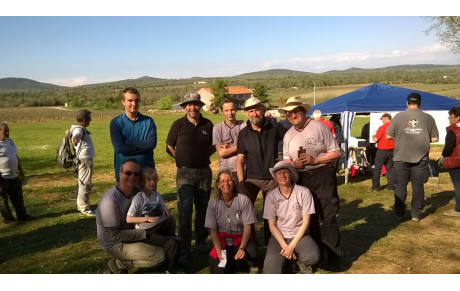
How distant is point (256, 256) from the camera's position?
3.88 meters

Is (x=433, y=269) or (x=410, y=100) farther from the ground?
(x=410, y=100)

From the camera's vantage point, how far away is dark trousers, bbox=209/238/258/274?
376cm

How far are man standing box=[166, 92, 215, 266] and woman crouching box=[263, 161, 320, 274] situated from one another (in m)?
1.01

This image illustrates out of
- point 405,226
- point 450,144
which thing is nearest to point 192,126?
point 405,226

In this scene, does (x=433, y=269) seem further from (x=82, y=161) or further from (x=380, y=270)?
(x=82, y=161)

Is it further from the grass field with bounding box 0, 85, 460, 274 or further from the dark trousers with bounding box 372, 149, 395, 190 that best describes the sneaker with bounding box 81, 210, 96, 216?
the dark trousers with bounding box 372, 149, 395, 190

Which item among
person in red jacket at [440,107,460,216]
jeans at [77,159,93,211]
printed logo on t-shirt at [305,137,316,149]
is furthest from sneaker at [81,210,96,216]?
person in red jacket at [440,107,460,216]

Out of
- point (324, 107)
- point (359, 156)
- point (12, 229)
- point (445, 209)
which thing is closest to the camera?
point (12, 229)

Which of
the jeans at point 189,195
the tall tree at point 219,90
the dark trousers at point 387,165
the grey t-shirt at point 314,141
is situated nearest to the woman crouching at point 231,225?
the jeans at point 189,195

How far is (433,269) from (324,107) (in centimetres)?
745

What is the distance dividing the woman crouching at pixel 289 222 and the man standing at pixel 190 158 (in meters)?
1.01

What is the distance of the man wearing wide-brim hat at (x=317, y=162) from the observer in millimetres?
4035

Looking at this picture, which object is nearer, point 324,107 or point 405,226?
point 405,226

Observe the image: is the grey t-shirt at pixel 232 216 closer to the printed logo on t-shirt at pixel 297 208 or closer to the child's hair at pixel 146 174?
the printed logo on t-shirt at pixel 297 208
